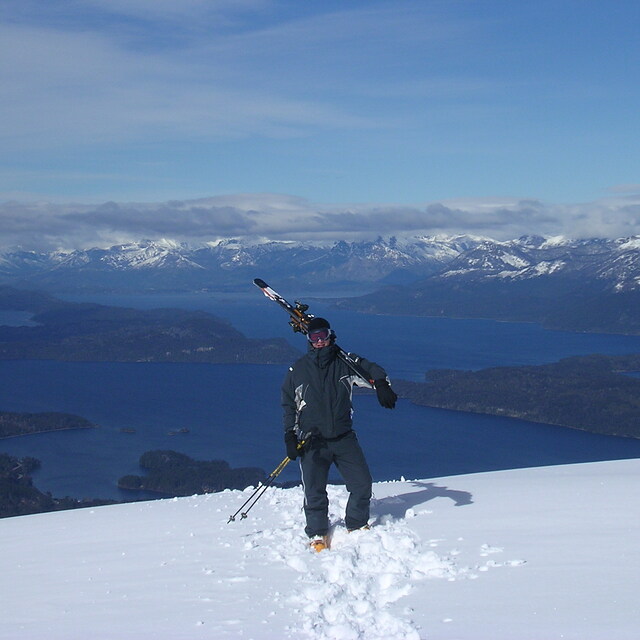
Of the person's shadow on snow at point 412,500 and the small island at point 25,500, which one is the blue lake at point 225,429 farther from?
the person's shadow on snow at point 412,500

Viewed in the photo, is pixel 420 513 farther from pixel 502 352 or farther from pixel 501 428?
pixel 502 352

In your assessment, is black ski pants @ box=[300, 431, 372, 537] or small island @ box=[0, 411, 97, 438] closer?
black ski pants @ box=[300, 431, 372, 537]

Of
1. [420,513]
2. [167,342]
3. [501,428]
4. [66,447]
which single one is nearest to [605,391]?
[501,428]

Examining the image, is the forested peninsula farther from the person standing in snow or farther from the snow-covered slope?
the person standing in snow

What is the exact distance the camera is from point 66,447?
86.4 m

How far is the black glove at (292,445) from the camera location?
24.4ft

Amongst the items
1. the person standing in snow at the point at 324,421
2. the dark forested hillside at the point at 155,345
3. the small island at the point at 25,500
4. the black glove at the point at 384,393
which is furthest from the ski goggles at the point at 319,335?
the dark forested hillside at the point at 155,345

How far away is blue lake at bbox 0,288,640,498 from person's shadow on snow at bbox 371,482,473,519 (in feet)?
171

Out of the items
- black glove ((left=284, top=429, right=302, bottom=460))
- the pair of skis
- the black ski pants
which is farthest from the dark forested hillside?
black glove ((left=284, top=429, right=302, bottom=460))

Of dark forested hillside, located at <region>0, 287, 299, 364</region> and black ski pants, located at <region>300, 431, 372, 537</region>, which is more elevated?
black ski pants, located at <region>300, 431, 372, 537</region>

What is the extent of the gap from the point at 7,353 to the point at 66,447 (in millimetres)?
97504

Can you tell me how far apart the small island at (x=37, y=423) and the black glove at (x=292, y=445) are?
315ft

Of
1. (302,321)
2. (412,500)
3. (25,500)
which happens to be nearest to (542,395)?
(25,500)

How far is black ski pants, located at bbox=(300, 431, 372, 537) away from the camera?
24.5 ft
